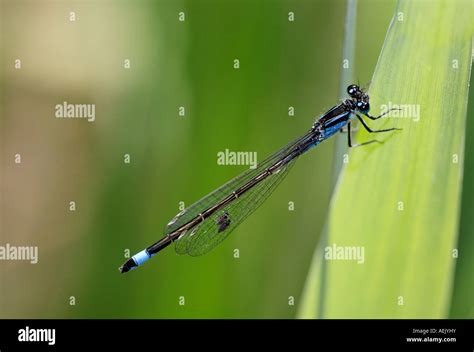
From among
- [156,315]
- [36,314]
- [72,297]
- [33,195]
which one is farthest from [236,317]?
[33,195]

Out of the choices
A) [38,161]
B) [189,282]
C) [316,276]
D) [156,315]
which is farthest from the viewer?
[38,161]

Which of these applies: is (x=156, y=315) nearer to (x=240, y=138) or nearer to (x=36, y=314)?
(x=36, y=314)

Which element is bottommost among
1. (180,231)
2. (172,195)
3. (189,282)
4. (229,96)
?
(189,282)

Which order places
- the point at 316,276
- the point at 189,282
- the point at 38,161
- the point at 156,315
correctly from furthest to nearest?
the point at 38,161, the point at 156,315, the point at 189,282, the point at 316,276
